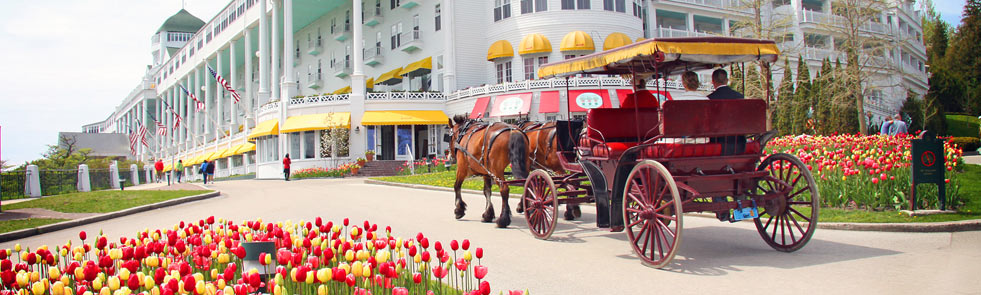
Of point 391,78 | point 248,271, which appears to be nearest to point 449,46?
point 391,78

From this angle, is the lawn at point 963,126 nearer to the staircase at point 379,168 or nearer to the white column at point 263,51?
the staircase at point 379,168

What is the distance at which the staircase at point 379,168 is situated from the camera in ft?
119

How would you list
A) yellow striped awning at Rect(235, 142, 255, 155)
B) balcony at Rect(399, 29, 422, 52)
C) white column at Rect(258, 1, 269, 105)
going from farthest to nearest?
1. white column at Rect(258, 1, 269, 105)
2. yellow striped awning at Rect(235, 142, 255, 155)
3. balcony at Rect(399, 29, 422, 52)

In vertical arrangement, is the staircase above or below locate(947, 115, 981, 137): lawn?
A: below

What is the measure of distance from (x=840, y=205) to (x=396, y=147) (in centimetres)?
3232

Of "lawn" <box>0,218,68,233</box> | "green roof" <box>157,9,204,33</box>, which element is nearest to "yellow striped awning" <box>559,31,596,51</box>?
"lawn" <box>0,218,68,233</box>

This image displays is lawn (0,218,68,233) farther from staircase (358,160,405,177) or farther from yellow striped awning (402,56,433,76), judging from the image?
yellow striped awning (402,56,433,76)

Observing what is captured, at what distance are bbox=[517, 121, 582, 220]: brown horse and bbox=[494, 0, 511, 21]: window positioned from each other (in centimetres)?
3051

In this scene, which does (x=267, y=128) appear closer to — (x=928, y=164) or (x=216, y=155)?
(x=216, y=155)

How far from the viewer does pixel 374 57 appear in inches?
1866

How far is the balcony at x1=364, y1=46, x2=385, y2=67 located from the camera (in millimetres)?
47469

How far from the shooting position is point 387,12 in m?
47.6

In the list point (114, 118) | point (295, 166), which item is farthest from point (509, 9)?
point (114, 118)

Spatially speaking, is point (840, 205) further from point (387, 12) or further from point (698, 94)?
point (387, 12)
